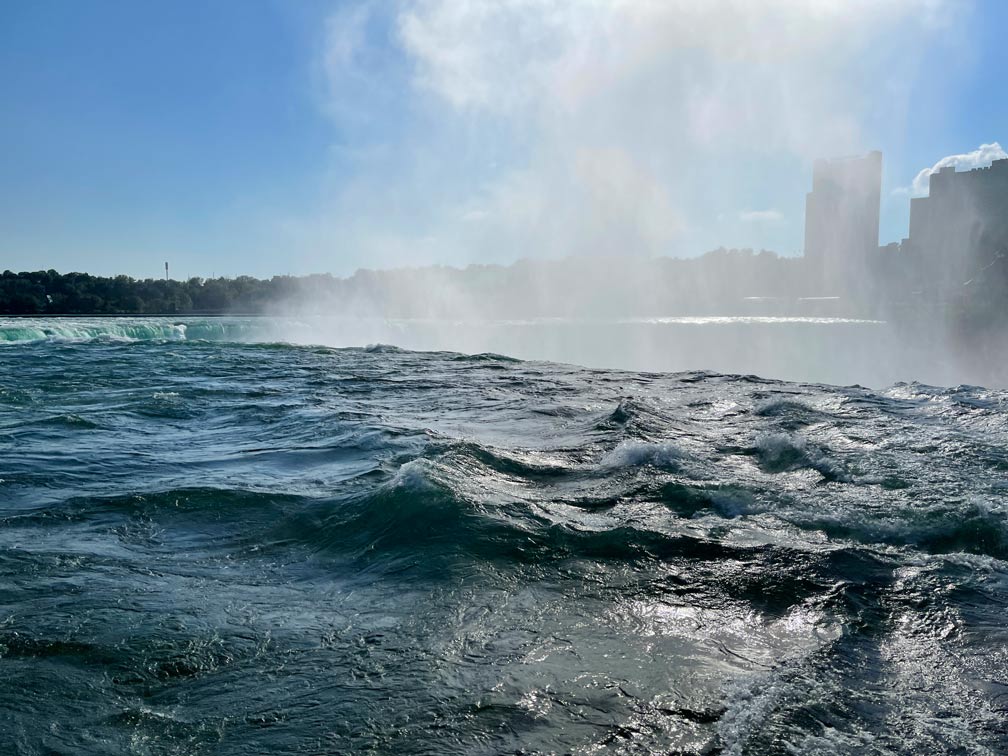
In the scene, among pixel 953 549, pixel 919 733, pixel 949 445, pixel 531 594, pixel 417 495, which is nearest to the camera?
pixel 919 733

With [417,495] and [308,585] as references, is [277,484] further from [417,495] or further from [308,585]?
[308,585]

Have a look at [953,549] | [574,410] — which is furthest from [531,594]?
[574,410]

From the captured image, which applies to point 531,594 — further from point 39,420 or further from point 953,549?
point 39,420

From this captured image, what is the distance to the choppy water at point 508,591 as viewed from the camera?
10.3ft

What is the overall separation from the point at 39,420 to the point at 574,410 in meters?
8.68

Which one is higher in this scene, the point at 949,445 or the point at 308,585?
the point at 949,445

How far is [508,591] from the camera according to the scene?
464cm

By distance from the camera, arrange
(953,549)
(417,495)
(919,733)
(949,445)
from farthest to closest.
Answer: (949,445)
(417,495)
(953,549)
(919,733)

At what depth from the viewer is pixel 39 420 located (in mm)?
11547

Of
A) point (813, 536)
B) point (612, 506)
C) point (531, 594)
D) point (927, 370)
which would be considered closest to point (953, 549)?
point (813, 536)

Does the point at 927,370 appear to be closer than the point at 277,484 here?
No

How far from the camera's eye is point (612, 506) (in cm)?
648

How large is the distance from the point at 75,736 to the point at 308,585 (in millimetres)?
1779

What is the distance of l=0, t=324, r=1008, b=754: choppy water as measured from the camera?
10.3 ft
